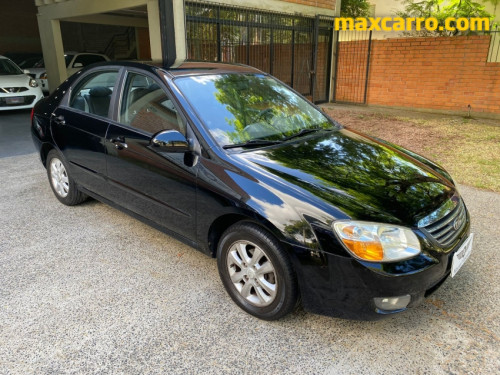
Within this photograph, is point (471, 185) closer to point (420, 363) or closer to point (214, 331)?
point (420, 363)

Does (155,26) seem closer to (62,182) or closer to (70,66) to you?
(62,182)

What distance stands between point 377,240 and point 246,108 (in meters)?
1.63

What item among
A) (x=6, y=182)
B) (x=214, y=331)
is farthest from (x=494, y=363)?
(x=6, y=182)

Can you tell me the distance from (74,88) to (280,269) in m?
3.16

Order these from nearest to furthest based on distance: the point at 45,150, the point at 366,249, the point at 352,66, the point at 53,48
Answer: the point at 366,249
the point at 45,150
the point at 53,48
the point at 352,66

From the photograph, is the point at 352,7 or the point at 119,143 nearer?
the point at 119,143

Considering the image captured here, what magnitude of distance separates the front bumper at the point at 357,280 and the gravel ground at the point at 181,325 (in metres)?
0.29

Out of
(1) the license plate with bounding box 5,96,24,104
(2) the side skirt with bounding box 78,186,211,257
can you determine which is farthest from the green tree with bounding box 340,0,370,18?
(2) the side skirt with bounding box 78,186,211,257

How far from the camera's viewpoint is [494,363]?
2.27m

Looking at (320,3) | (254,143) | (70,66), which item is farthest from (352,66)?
(254,143)

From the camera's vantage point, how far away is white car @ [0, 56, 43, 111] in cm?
1035

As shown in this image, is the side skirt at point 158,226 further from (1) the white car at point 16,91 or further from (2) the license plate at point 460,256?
(1) the white car at point 16,91

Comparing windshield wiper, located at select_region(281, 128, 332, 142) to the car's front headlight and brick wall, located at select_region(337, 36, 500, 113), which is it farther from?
brick wall, located at select_region(337, 36, 500, 113)

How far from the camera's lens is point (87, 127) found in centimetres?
381
